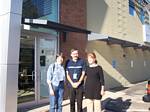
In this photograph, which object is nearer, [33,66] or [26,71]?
[26,71]

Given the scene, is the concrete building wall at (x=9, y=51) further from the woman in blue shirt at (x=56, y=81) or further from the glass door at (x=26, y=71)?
the glass door at (x=26, y=71)

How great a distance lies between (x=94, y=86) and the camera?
6.36 meters

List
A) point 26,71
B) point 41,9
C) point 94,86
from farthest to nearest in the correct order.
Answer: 1. point 41,9
2. point 26,71
3. point 94,86

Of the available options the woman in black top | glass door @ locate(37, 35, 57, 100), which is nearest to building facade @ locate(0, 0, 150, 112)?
glass door @ locate(37, 35, 57, 100)

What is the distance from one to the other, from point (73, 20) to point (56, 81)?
5.31 m

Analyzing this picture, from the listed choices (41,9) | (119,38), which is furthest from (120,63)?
(41,9)

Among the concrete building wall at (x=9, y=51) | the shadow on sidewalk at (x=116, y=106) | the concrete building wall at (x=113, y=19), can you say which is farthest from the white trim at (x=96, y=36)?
the concrete building wall at (x=9, y=51)

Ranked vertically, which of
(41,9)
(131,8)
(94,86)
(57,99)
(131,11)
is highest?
(131,8)

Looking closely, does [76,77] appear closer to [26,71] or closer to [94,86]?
[94,86]

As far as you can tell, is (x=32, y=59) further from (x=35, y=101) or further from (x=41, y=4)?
(x=41, y=4)

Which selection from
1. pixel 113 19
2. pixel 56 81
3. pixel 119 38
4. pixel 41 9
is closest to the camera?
pixel 56 81

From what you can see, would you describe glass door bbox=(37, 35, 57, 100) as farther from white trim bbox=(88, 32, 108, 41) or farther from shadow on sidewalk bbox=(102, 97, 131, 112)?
white trim bbox=(88, 32, 108, 41)

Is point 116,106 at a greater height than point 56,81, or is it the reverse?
point 56,81

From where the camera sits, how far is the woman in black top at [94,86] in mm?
6359
